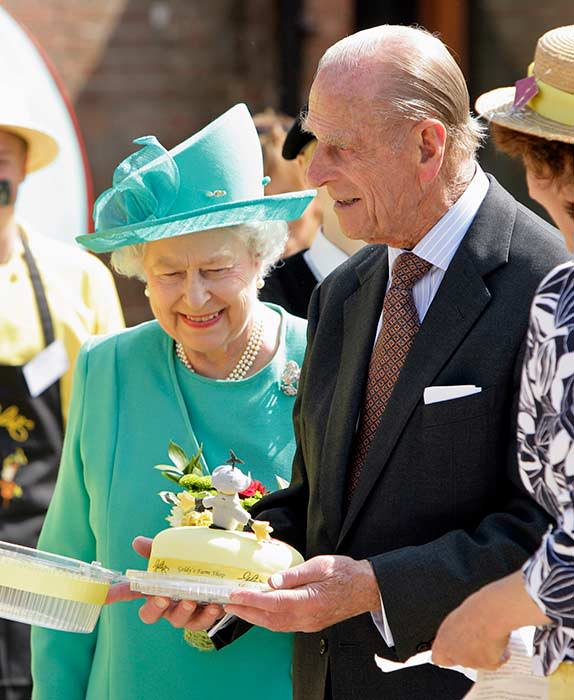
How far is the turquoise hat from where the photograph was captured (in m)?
3.27

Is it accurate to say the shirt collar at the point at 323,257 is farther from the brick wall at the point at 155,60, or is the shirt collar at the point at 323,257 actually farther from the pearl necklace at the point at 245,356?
the brick wall at the point at 155,60

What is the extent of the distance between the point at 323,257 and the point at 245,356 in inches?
38.2

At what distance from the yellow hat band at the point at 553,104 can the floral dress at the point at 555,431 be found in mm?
699

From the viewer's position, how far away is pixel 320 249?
4.39 metres

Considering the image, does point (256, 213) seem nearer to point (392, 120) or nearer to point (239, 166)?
point (239, 166)

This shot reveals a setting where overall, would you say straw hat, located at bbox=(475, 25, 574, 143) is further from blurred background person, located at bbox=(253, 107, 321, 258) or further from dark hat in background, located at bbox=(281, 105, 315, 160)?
blurred background person, located at bbox=(253, 107, 321, 258)

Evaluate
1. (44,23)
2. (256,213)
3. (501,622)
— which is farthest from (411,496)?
(44,23)

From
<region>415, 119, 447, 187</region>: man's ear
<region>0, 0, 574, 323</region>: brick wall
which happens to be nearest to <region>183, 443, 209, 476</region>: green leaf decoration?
<region>415, 119, 447, 187</region>: man's ear

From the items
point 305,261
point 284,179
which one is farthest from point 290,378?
point 284,179

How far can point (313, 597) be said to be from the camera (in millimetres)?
2533

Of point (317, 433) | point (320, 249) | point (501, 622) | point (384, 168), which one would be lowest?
point (320, 249)

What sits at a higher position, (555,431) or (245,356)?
(555,431)

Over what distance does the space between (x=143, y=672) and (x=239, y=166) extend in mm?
1239

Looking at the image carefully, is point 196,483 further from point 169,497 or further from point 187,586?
point 187,586
